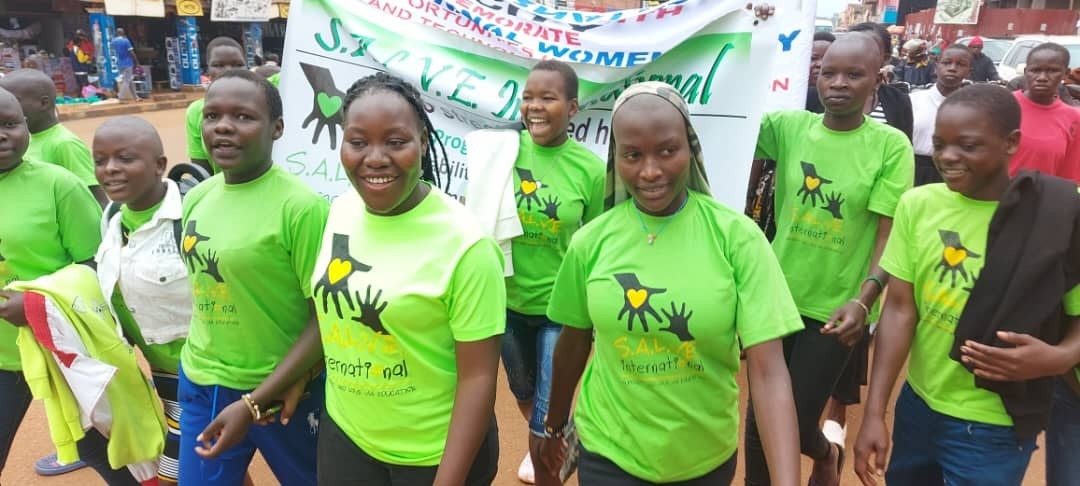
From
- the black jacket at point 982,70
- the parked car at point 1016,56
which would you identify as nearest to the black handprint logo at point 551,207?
the black jacket at point 982,70

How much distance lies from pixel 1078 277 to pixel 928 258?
368mm

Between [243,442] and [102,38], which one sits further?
[102,38]

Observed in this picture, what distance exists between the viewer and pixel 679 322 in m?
1.92

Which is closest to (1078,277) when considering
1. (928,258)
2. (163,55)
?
(928,258)

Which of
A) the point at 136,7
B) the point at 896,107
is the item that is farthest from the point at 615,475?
the point at 136,7

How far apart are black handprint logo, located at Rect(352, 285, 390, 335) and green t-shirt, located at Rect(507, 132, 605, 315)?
4.15 feet

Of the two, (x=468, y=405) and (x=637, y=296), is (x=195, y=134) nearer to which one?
(x=468, y=405)

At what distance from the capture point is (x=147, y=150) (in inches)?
106

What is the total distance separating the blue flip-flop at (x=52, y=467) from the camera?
3639 millimetres

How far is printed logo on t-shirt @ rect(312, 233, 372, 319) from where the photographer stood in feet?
6.57

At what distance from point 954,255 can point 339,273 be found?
174 centimetres

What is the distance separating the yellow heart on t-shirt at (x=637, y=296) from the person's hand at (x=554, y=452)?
0.70 m

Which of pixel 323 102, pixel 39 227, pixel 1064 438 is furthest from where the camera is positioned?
pixel 323 102

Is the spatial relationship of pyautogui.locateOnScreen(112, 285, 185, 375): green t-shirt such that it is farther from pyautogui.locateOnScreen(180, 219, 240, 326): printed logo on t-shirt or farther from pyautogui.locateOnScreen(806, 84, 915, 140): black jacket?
pyautogui.locateOnScreen(806, 84, 915, 140): black jacket
